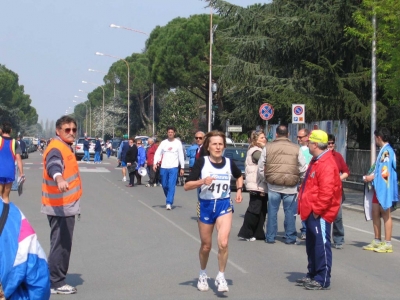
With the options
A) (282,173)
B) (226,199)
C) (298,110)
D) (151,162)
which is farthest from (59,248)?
(151,162)

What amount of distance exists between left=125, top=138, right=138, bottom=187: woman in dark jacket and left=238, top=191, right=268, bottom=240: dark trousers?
44.7 feet

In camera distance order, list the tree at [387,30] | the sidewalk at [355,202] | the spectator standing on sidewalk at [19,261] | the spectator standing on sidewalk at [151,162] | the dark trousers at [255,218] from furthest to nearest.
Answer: the spectator standing on sidewalk at [151,162] → the tree at [387,30] → the sidewalk at [355,202] → the dark trousers at [255,218] → the spectator standing on sidewalk at [19,261]

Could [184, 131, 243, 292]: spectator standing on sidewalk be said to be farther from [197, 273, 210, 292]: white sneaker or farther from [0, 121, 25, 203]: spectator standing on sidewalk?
[0, 121, 25, 203]: spectator standing on sidewalk

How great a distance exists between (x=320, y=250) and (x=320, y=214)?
0.41 m

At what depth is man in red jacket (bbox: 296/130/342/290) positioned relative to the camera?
8336 mm

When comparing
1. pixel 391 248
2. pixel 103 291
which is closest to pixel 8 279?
pixel 103 291

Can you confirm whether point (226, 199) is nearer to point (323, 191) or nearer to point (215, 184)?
point (215, 184)

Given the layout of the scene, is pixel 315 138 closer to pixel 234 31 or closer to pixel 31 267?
pixel 31 267

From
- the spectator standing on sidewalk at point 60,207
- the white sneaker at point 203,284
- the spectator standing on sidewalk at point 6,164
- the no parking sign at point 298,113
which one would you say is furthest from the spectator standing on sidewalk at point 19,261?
the no parking sign at point 298,113

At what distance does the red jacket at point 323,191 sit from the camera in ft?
27.3

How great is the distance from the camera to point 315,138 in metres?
8.63

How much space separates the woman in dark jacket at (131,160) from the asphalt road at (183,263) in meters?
9.23

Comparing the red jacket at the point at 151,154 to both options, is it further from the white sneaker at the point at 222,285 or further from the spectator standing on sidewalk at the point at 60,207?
the white sneaker at the point at 222,285

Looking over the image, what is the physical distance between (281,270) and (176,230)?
428cm
